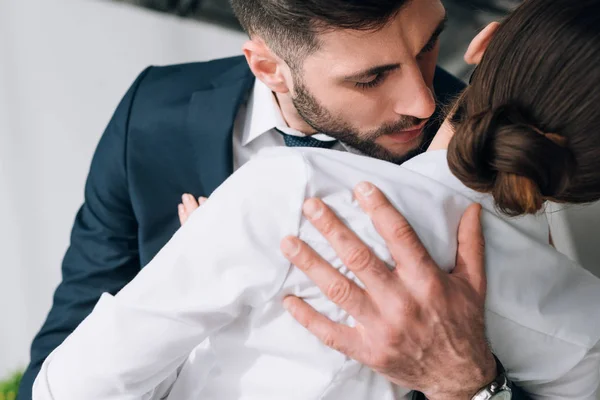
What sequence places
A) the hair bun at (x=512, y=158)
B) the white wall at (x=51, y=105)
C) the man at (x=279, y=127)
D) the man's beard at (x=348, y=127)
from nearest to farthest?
the hair bun at (x=512, y=158) < the man at (x=279, y=127) < the man's beard at (x=348, y=127) < the white wall at (x=51, y=105)

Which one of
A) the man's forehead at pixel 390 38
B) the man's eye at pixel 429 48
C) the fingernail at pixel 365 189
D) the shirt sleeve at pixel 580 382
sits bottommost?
the shirt sleeve at pixel 580 382

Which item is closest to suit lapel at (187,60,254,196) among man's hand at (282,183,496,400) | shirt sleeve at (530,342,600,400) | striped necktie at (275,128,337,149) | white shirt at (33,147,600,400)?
striped necktie at (275,128,337,149)

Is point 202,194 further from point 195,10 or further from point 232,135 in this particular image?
point 195,10

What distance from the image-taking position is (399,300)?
0.97 metres

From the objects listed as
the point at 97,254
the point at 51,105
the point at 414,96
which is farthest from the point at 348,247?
the point at 51,105

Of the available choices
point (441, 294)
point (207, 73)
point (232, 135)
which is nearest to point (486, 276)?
point (441, 294)

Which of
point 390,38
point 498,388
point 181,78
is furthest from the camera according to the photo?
point 181,78

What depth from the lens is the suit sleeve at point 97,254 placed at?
1.62 m

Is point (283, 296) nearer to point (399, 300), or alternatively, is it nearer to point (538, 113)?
point (399, 300)

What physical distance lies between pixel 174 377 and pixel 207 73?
0.72m

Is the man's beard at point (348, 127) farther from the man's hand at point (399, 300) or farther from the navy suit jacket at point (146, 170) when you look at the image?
the man's hand at point (399, 300)

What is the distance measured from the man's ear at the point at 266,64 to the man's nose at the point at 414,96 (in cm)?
25

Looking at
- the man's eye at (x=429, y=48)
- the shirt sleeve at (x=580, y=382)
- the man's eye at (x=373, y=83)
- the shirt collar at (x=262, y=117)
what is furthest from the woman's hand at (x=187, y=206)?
the shirt sleeve at (x=580, y=382)

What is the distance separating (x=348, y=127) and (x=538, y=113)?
554 mm
